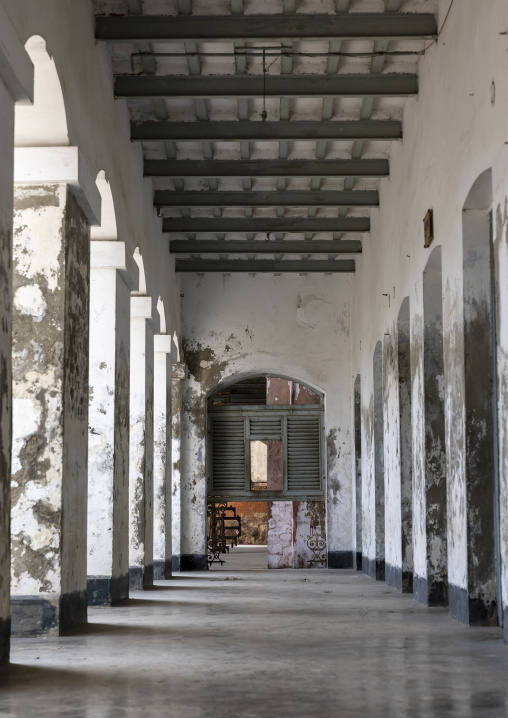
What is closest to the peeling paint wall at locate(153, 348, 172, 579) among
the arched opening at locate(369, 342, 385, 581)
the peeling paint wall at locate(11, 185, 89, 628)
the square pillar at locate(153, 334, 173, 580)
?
the square pillar at locate(153, 334, 173, 580)

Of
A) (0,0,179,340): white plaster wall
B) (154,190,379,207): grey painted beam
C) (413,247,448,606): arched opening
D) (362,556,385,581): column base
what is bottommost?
(362,556,385,581): column base

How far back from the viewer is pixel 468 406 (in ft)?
27.6

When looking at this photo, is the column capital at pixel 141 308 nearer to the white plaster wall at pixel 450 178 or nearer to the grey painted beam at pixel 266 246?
the white plaster wall at pixel 450 178

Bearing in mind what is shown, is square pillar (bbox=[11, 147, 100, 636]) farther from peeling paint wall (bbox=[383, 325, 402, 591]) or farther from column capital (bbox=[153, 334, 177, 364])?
column capital (bbox=[153, 334, 177, 364])

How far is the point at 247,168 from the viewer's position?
553 inches

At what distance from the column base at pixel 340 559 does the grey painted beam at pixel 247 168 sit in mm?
8095

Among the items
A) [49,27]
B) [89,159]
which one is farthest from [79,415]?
[49,27]

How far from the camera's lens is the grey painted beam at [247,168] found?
14.0 m

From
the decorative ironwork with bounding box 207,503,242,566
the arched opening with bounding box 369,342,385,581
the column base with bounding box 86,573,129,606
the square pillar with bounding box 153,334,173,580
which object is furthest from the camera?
the decorative ironwork with bounding box 207,503,242,566

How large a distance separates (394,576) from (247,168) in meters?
6.01

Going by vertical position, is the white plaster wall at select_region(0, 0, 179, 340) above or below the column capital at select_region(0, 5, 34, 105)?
above

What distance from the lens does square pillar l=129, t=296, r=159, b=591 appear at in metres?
13.3

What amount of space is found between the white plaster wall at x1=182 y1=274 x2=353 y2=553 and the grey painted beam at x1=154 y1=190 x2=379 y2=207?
4.27 metres

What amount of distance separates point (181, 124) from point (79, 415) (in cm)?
542
